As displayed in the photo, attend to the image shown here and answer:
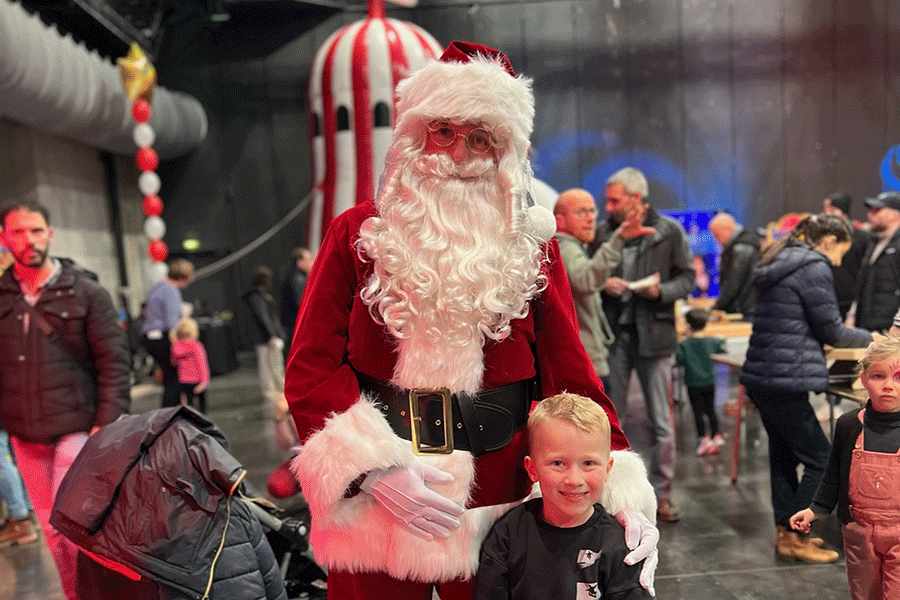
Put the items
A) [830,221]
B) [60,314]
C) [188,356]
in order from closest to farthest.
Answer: [60,314] < [830,221] < [188,356]

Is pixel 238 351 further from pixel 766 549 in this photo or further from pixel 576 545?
pixel 576 545

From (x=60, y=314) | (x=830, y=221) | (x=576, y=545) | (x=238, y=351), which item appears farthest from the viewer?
(x=238, y=351)

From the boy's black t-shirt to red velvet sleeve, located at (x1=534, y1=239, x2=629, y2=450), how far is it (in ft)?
0.71

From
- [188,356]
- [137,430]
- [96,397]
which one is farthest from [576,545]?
[188,356]

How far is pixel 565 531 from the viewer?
159cm

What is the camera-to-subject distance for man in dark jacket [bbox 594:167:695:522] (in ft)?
12.3

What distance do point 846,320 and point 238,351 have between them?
8526 millimetres

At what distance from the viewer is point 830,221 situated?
332 cm

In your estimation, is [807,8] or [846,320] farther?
[807,8]

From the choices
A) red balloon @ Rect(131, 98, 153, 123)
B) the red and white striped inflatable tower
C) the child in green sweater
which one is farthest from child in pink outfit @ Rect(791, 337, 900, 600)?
red balloon @ Rect(131, 98, 153, 123)

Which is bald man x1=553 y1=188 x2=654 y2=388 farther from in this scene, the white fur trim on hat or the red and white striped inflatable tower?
the red and white striped inflatable tower

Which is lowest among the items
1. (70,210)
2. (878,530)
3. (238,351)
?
(238,351)

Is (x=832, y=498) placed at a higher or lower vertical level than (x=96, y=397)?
lower

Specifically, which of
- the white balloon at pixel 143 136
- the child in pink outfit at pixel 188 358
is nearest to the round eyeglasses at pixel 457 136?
the child in pink outfit at pixel 188 358
